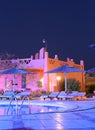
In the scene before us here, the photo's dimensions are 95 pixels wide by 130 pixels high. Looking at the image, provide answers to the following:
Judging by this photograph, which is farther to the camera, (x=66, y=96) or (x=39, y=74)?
(x=39, y=74)

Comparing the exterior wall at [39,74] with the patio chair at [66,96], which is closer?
the patio chair at [66,96]

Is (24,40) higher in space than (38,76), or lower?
higher

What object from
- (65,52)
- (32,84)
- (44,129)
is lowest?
(44,129)

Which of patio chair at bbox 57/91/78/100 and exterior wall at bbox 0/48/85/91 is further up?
exterior wall at bbox 0/48/85/91

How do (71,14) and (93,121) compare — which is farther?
(71,14)

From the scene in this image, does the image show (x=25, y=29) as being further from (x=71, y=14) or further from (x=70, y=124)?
(x=70, y=124)

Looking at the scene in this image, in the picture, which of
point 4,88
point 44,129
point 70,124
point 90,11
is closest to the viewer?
point 44,129

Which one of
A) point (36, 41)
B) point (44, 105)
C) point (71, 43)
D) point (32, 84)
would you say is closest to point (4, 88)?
point (32, 84)

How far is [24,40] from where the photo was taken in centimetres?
4800

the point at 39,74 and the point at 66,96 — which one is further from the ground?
the point at 39,74

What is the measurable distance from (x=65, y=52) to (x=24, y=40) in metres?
6.41

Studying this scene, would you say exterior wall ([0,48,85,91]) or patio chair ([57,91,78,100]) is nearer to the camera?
patio chair ([57,91,78,100])

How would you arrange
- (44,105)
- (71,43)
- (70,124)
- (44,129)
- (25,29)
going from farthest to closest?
(71,43)
(25,29)
(44,105)
(70,124)
(44,129)

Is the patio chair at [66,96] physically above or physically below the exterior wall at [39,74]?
below
